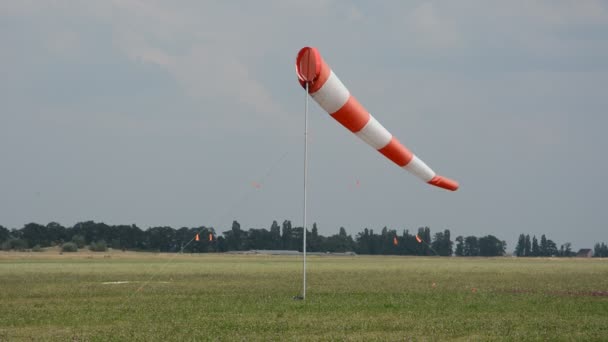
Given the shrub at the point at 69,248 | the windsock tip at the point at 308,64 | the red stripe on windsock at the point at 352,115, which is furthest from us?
the shrub at the point at 69,248

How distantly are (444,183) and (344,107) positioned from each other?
16.9ft

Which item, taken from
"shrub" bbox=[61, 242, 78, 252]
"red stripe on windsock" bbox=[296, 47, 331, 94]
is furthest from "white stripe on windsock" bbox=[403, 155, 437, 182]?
"shrub" bbox=[61, 242, 78, 252]

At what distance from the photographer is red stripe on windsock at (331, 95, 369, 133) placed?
877 inches

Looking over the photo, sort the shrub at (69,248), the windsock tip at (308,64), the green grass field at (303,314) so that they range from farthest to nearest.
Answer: the shrub at (69,248) → the windsock tip at (308,64) → the green grass field at (303,314)

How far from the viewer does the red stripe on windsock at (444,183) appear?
25100 mm

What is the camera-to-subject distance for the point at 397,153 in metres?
23.7

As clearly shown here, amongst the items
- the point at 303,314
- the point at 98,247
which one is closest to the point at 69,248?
the point at 98,247

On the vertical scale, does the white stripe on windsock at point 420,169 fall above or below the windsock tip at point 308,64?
below

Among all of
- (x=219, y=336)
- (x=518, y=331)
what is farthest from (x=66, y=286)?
(x=518, y=331)

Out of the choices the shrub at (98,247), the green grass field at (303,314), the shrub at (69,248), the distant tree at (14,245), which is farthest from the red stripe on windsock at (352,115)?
the distant tree at (14,245)

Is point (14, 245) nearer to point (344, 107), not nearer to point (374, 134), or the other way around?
point (374, 134)

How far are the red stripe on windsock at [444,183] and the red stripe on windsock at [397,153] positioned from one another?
1.53 m

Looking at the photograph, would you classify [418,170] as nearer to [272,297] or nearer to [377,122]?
[377,122]

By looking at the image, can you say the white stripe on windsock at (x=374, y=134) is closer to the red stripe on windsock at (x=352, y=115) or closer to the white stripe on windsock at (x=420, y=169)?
the red stripe on windsock at (x=352, y=115)
